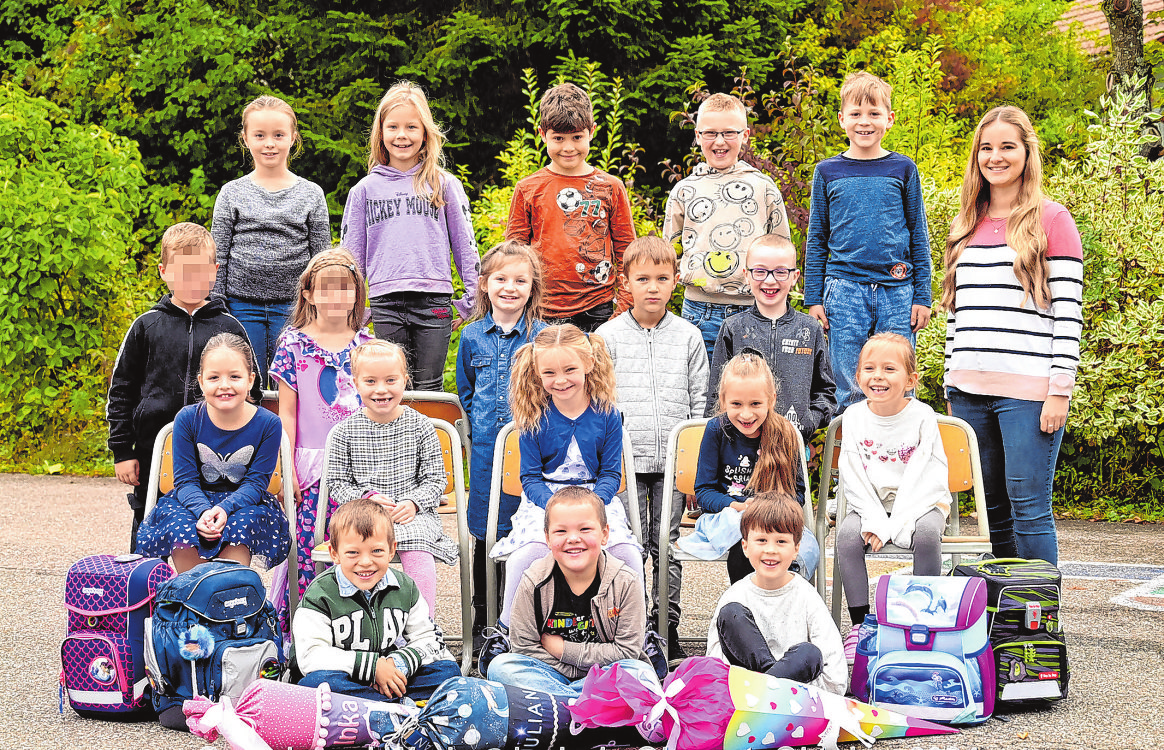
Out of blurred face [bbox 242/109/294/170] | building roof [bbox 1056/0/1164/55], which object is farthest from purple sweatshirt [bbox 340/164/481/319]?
building roof [bbox 1056/0/1164/55]

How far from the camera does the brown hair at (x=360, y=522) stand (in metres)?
3.88

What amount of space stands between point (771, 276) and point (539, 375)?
3.79ft

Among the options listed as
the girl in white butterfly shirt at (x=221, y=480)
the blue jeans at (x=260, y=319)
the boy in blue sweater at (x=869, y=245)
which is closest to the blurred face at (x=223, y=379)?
the girl in white butterfly shirt at (x=221, y=480)

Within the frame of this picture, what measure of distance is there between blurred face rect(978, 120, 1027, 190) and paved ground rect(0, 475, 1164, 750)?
194cm

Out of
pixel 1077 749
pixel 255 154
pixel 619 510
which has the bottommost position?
pixel 1077 749

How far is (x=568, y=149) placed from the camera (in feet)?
17.9

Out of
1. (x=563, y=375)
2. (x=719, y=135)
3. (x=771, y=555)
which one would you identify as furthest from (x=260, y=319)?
(x=771, y=555)

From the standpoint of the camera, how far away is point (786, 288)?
488 cm

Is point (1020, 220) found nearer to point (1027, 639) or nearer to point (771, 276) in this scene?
point (771, 276)

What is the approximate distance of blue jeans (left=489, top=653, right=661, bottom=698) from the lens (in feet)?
12.1

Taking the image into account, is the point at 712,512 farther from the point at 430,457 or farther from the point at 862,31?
the point at 862,31

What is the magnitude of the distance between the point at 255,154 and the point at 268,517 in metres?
1.96

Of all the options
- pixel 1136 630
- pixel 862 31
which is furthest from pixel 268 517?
pixel 862 31

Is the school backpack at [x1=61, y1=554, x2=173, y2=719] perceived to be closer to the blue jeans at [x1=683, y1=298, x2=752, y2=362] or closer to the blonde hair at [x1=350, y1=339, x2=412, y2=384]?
the blonde hair at [x1=350, y1=339, x2=412, y2=384]
